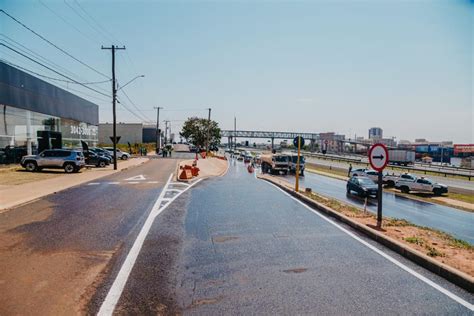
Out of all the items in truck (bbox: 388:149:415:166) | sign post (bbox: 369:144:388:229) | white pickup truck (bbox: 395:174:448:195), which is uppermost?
sign post (bbox: 369:144:388:229)

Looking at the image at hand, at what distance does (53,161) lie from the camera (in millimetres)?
28562

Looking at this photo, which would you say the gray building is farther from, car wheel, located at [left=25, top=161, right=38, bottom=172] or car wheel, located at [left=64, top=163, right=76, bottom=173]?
car wheel, located at [left=64, top=163, right=76, bottom=173]

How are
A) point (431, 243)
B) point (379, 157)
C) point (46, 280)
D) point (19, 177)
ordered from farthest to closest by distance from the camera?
1. point (19, 177)
2. point (379, 157)
3. point (431, 243)
4. point (46, 280)

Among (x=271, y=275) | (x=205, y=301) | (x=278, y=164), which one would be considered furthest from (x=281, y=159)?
(x=205, y=301)

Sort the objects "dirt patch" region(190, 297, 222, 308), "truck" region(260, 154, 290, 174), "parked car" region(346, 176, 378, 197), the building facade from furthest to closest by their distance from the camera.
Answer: "truck" region(260, 154, 290, 174) < the building facade < "parked car" region(346, 176, 378, 197) < "dirt patch" region(190, 297, 222, 308)

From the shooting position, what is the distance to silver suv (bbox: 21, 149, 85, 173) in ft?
93.5

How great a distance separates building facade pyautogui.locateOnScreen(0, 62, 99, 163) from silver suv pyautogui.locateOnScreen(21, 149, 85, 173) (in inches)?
83.7

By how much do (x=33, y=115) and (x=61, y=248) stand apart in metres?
30.6

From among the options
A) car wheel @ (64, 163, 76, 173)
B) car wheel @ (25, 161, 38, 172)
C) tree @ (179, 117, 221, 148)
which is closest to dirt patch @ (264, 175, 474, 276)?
car wheel @ (64, 163, 76, 173)

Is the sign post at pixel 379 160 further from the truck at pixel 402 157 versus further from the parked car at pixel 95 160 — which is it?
the truck at pixel 402 157

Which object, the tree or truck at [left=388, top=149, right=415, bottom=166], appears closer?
truck at [left=388, top=149, right=415, bottom=166]

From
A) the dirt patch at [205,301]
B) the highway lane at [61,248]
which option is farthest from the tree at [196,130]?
the dirt patch at [205,301]

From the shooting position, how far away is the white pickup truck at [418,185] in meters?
33.1

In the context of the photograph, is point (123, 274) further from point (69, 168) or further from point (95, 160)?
point (95, 160)
